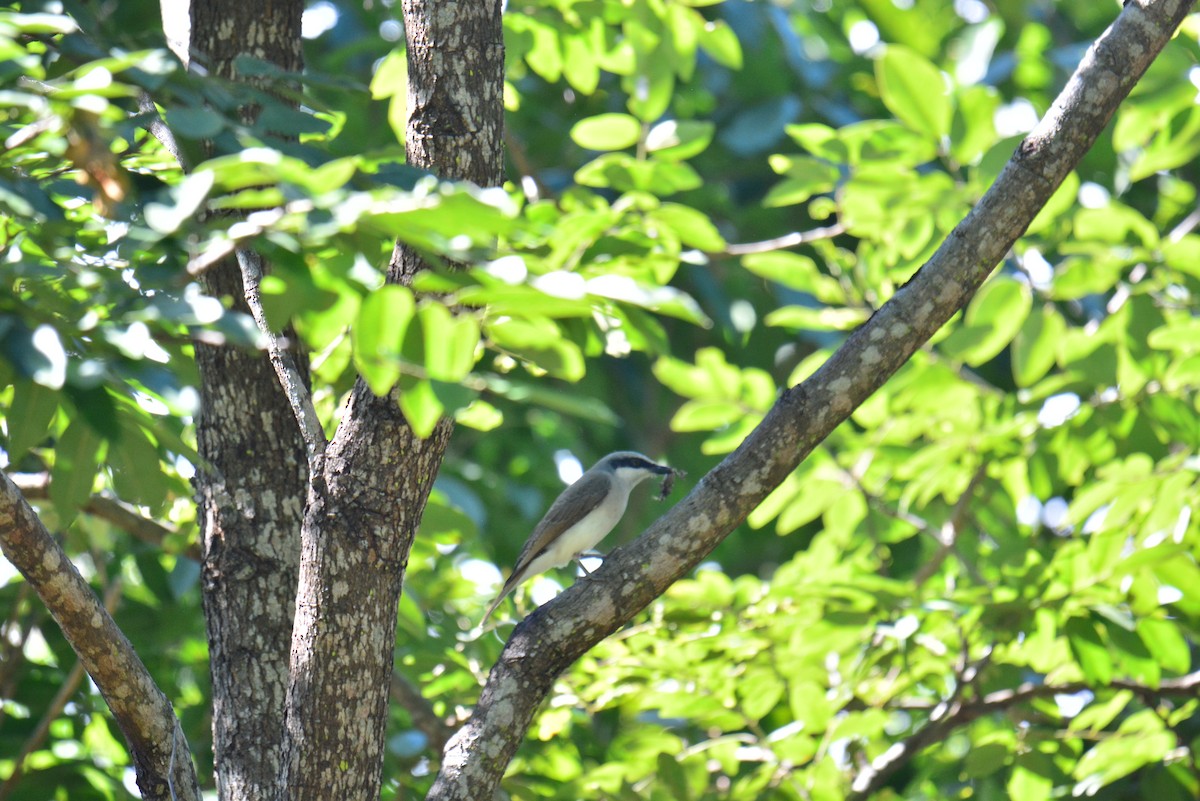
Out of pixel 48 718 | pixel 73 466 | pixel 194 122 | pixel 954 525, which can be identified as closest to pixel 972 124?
pixel 954 525

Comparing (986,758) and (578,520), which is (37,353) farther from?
(578,520)

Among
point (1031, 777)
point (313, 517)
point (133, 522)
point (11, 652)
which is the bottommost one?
point (11, 652)

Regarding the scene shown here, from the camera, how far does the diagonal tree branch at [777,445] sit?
294cm

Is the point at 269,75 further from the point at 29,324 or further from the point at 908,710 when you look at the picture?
the point at 908,710

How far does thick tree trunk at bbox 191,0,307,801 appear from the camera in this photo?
314cm

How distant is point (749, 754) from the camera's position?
474cm

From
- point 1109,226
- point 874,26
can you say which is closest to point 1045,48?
point 874,26

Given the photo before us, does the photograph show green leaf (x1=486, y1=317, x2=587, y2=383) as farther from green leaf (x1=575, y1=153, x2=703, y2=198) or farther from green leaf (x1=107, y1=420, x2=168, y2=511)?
green leaf (x1=575, y1=153, x2=703, y2=198)

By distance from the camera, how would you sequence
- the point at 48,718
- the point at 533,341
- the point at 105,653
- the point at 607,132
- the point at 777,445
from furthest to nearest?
the point at 48,718, the point at 607,132, the point at 777,445, the point at 105,653, the point at 533,341

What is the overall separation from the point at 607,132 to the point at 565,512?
7.66 feet

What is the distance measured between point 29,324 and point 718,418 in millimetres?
3288

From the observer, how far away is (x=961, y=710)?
4.67 m

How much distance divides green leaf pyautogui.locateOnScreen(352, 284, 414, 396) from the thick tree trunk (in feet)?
4.89

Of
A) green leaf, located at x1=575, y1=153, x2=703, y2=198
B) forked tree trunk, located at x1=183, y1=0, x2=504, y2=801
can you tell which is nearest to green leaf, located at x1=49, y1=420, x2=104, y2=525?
forked tree trunk, located at x1=183, y1=0, x2=504, y2=801
